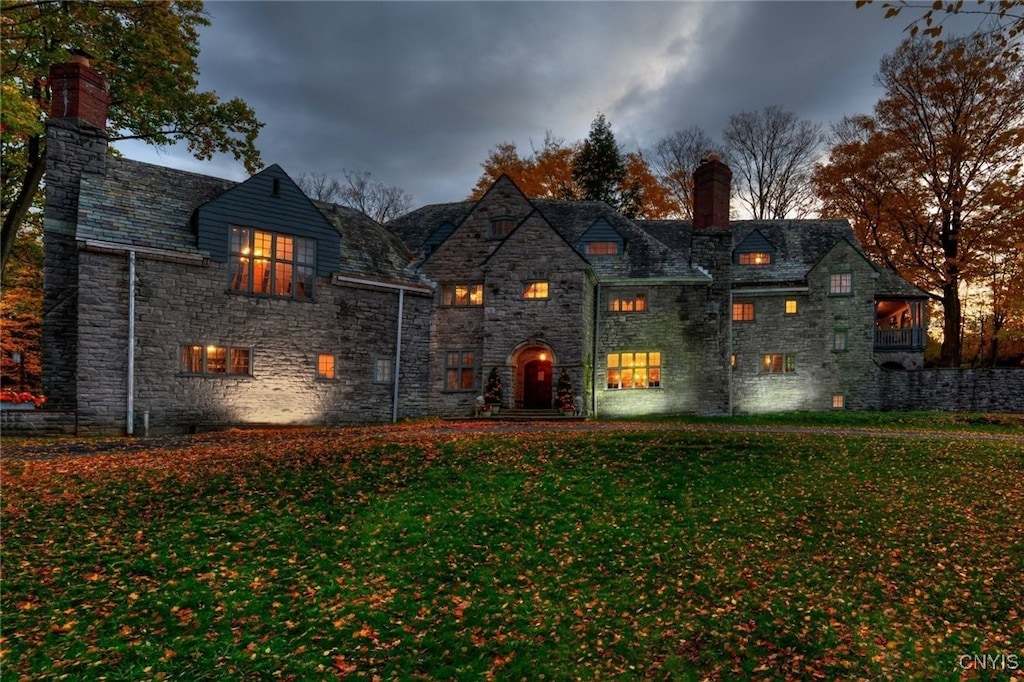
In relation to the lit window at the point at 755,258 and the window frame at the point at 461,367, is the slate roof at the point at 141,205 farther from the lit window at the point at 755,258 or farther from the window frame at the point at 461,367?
the lit window at the point at 755,258

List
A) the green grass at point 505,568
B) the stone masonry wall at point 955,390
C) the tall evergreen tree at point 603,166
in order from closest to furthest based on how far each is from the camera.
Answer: the green grass at point 505,568
the stone masonry wall at point 955,390
the tall evergreen tree at point 603,166

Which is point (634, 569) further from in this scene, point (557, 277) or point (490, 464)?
point (557, 277)

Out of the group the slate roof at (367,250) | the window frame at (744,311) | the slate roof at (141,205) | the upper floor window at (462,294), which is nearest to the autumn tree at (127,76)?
the slate roof at (141,205)

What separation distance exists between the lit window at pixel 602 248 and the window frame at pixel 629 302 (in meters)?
2.35

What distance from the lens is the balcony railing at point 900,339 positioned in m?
27.9

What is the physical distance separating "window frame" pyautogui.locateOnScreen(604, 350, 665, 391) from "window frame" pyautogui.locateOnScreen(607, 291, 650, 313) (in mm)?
2118

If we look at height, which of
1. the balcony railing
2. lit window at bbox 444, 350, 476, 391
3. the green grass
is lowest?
the green grass

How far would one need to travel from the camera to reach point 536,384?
76.6 ft

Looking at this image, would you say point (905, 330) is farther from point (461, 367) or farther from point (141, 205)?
point (141, 205)

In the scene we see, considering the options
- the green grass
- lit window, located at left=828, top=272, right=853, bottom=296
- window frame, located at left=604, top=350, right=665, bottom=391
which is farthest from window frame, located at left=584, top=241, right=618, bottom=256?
the green grass

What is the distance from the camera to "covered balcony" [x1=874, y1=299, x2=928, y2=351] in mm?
27953

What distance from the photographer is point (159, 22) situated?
1972cm

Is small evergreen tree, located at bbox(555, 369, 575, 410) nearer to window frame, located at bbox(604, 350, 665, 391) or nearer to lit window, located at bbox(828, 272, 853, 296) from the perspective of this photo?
window frame, located at bbox(604, 350, 665, 391)

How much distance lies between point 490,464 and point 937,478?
10368 millimetres
